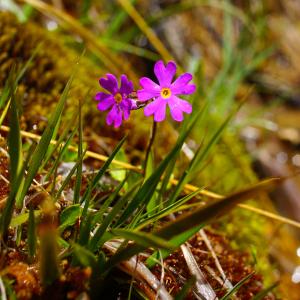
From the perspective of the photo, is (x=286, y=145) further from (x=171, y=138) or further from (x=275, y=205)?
(x=171, y=138)

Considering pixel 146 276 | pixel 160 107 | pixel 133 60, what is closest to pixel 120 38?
pixel 133 60

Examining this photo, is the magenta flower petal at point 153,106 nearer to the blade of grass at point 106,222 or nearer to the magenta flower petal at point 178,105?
the magenta flower petal at point 178,105

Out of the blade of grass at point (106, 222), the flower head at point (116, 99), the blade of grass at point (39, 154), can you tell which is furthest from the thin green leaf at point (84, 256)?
the flower head at point (116, 99)

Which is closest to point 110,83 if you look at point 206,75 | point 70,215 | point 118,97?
point 118,97

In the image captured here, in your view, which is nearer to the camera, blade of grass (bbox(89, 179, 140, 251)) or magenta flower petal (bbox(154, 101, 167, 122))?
blade of grass (bbox(89, 179, 140, 251))

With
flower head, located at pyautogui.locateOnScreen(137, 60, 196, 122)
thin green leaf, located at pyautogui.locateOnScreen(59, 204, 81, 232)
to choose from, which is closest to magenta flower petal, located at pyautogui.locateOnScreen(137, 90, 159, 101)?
flower head, located at pyautogui.locateOnScreen(137, 60, 196, 122)

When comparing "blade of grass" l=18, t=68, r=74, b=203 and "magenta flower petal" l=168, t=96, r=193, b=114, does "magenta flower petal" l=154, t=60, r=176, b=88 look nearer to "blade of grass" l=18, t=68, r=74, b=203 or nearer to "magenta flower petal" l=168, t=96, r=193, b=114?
"magenta flower petal" l=168, t=96, r=193, b=114

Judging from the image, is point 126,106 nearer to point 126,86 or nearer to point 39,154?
point 126,86
